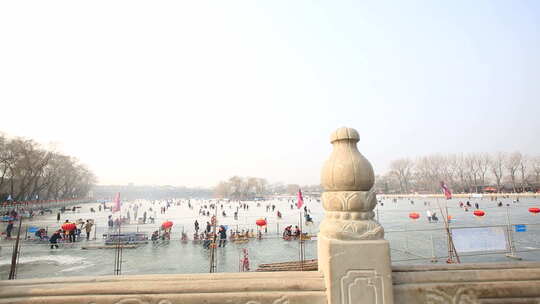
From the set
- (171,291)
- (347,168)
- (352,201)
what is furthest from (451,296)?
(171,291)

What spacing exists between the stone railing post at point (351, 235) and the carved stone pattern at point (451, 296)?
1.17ft

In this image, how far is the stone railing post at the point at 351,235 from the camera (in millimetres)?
2227

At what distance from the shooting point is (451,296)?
7.56ft

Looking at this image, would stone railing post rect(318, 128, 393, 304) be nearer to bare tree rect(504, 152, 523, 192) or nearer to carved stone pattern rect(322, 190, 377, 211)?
carved stone pattern rect(322, 190, 377, 211)

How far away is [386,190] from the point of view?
429 feet

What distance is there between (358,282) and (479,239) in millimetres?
12388

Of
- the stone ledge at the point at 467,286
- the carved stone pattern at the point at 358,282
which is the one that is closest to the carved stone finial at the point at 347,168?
→ the carved stone pattern at the point at 358,282

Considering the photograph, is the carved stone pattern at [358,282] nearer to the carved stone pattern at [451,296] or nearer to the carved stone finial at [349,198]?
the carved stone finial at [349,198]

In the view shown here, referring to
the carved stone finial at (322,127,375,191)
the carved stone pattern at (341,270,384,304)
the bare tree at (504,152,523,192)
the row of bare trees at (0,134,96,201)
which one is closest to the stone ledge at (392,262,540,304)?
the carved stone pattern at (341,270,384,304)

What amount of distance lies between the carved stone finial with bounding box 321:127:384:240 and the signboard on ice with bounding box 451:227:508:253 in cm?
1100

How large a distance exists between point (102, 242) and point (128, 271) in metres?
9.22

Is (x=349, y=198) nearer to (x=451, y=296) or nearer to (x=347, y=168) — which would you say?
(x=347, y=168)

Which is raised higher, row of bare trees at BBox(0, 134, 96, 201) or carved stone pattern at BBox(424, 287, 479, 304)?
row of bare trees at BBox(0, 134, 96, 201)

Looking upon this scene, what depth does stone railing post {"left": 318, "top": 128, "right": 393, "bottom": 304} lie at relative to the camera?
2227 mm
